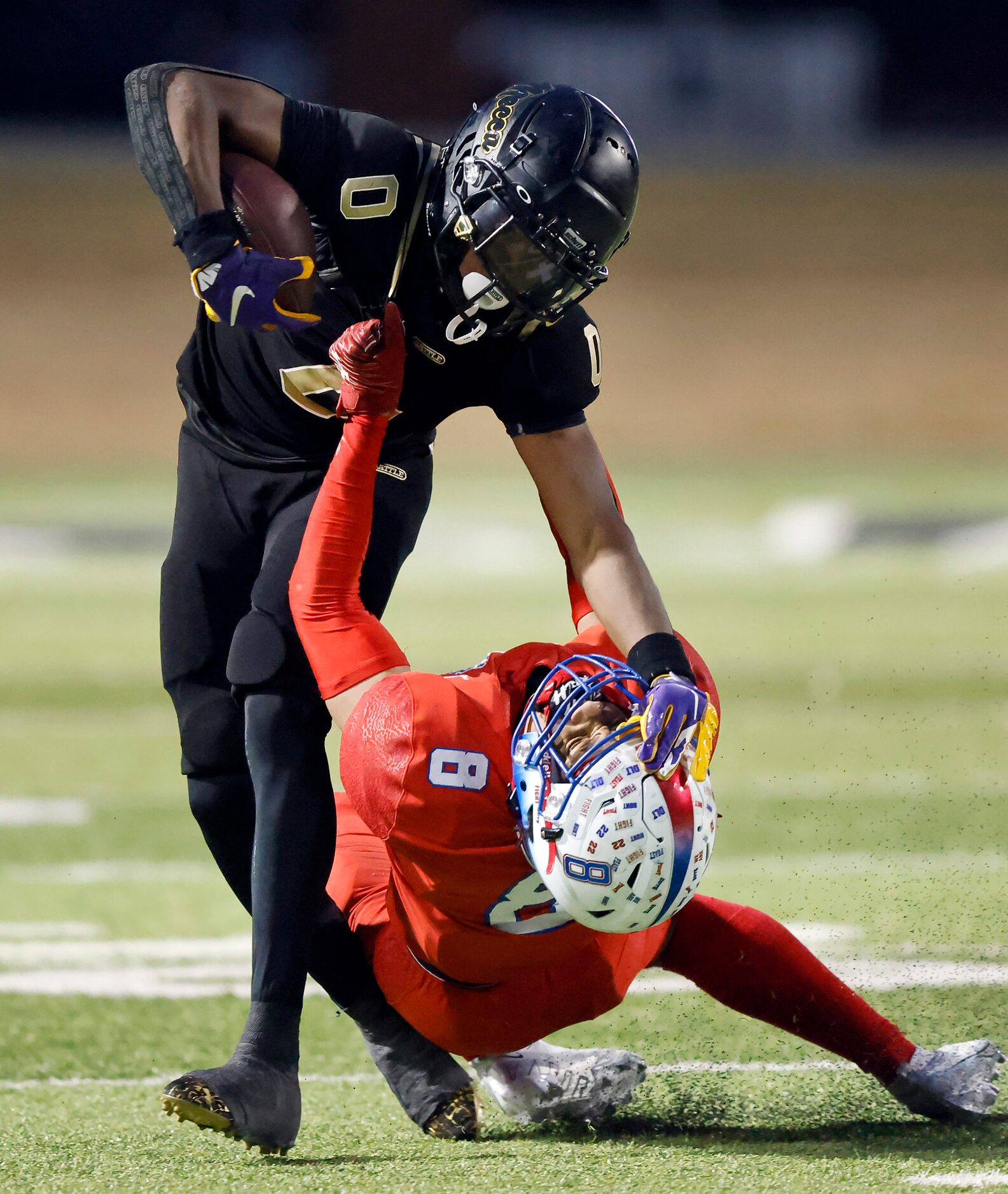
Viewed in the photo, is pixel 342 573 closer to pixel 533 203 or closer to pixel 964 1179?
pixel 533 203

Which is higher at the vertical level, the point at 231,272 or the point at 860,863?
the point at 231,272

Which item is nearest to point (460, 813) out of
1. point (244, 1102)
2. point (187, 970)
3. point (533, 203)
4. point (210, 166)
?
point (244, 1102)

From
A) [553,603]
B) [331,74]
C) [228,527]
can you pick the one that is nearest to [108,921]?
[228,527]

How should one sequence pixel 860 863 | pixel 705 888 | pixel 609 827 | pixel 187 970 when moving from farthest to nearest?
pixel 860 863 < pixel 705 888 < pixel 187 970 < pixel 609 827

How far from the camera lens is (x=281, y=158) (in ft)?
9.80

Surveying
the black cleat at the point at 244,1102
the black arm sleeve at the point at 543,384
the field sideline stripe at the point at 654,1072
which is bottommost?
the field sideline stripe at the point at 654,1072

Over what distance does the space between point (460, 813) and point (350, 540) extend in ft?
1.74

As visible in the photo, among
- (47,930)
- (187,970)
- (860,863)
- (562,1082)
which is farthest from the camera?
(860,863)

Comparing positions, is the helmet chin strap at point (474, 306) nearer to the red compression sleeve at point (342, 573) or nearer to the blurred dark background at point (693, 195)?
the red compression sleeve at point (342, 573)

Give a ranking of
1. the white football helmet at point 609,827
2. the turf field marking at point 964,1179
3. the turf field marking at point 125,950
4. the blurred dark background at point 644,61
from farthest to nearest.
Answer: the blurred dark background at point 644,61 → the turf field marking at point 125,950 → the turf field marking at point 964,1179 → the white football helmet at point 609,827

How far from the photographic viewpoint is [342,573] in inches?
109

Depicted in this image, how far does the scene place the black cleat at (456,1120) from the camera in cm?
288

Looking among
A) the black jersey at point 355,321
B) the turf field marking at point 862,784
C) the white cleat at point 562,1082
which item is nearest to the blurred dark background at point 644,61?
the turf field marking at point 862,784

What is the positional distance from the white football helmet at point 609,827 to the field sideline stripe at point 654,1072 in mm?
951
